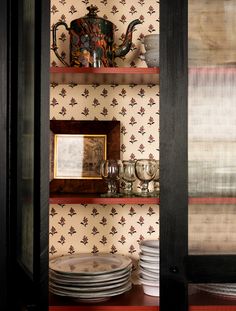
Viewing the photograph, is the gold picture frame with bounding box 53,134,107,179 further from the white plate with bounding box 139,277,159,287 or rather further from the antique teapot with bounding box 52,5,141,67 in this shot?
the white plate with bounding box 139,277,159,287

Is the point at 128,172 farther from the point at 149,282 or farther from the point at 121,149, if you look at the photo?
the point at 149,282

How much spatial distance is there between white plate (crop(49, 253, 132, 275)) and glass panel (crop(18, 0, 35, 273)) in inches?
19.6

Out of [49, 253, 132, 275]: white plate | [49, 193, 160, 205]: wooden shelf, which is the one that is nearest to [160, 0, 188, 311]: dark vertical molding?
[49, 193, 160, 205]: wooden shelf

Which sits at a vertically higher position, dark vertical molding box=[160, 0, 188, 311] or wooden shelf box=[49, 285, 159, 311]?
dark vertical molding box=[160, 0, 188, 311]

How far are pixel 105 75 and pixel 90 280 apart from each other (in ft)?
2.44

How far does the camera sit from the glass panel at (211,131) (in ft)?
5.08

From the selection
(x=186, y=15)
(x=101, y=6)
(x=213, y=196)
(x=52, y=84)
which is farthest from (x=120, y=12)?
(x=213, y=196)

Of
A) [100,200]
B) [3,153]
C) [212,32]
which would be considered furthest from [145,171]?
[3,153]

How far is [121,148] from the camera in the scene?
2.09 meters

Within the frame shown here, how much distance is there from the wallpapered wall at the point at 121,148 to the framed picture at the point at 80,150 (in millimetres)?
52

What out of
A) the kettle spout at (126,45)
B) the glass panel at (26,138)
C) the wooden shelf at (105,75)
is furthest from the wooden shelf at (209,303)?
the kettle spout at (126,45)

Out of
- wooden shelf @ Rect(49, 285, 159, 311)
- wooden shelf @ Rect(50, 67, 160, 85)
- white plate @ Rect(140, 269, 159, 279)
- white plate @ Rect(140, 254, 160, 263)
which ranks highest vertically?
wooden shelf @ Rect(50, 67, 160, 85)

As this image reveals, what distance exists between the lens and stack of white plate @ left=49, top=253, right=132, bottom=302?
1753 mm

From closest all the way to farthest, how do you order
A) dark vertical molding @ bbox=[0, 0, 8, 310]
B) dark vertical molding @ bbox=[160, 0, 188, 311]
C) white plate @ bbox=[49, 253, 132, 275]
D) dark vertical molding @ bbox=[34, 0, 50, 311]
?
dark vertical molding @ bbox=[0, 0, 8, 310] < dark vertical molding @ bbox=[34, 0, 50, 311] < dark vertical molding @ bbox=[160, 0, 188, 311] < white plate @ bbox=[49, 253, 132, 275]
